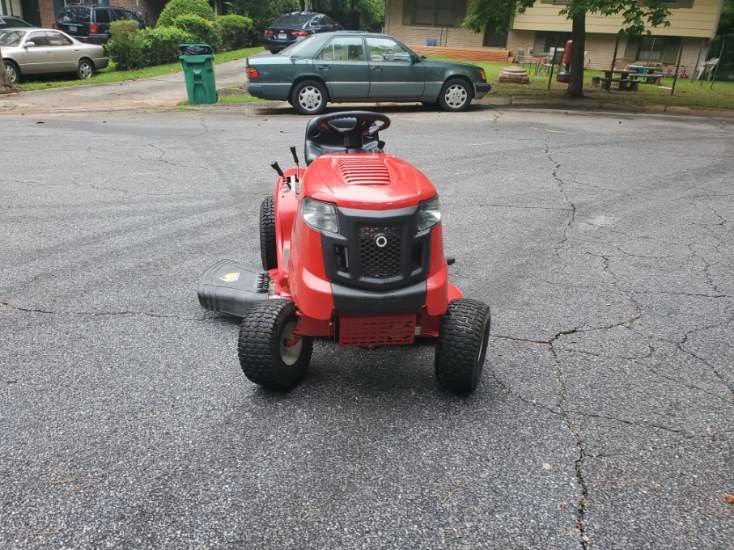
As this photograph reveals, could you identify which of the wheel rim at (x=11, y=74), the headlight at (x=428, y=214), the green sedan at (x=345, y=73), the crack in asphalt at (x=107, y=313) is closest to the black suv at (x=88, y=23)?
the wheel rim at (x=11, y=74)

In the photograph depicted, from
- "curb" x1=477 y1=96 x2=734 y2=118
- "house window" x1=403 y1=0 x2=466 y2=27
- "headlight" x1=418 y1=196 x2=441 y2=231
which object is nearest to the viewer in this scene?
"headlight" x1=418 y1=196 x2=441 y2=231

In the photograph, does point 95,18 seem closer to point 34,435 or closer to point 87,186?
point 87,186

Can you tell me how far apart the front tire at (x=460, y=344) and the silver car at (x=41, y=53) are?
1691cm

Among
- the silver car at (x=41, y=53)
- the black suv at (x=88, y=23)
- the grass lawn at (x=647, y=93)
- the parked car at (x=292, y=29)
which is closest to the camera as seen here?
the grass lawn at (x=647, y=93)

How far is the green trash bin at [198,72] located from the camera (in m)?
13.4

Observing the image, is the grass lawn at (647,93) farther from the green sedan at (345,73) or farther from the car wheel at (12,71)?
the car wheel at (12,71)

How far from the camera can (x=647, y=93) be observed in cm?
1767

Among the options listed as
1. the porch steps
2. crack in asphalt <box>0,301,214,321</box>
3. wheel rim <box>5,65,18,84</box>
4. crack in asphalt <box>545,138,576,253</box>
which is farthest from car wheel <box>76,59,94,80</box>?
crack in asphalt <box>0,301,214,321</box>

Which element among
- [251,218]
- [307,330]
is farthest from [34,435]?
[251,218]

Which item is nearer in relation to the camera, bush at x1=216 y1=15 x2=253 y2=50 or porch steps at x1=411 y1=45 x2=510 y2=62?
bush at x1=216 y1=15 x2=253 y2=50

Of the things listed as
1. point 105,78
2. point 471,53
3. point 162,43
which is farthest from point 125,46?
point 471,53

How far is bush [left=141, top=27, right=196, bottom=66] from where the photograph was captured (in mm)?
20906

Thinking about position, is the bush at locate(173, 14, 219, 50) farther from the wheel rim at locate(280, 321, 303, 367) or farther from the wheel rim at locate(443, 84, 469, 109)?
the wheel rim at locate(280, 321, 303, 367)

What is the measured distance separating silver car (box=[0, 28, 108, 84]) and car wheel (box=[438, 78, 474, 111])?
37.9 ft
